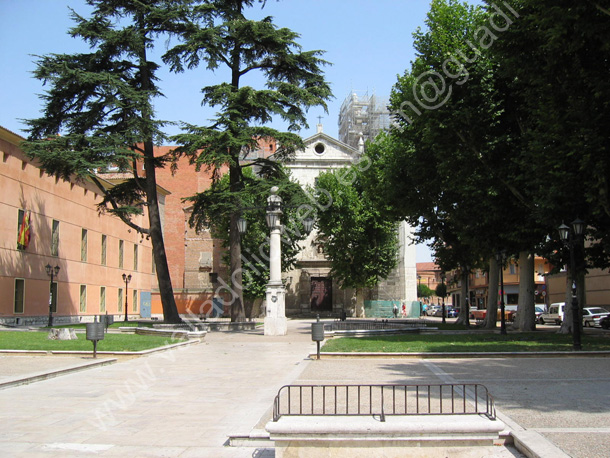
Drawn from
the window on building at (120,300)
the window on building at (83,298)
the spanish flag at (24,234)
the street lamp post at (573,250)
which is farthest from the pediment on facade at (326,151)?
the street lamp post at (573,250)

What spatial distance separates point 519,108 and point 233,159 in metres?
12.4

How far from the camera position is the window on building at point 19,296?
30.2 m

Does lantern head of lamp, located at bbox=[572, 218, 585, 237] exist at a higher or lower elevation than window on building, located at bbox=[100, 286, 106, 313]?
higher

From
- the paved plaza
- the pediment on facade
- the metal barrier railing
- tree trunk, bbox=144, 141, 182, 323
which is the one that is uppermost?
the pediment on facade

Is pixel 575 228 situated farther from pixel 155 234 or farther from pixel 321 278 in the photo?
pixel 321 278

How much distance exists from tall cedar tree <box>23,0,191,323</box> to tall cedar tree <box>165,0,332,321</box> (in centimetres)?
178

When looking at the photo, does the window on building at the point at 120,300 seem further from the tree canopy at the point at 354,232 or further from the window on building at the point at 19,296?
the tree canopy at the point at 354,232

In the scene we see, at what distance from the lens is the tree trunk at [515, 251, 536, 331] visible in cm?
2592

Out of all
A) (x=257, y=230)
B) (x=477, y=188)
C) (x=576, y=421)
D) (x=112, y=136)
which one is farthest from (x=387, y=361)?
(x=257, y=230)

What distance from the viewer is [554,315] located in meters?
40.1

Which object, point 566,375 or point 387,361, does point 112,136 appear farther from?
point 566,375

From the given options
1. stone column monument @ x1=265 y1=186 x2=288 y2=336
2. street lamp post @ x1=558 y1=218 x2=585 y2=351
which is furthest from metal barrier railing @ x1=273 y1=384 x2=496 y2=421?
stone column monument @ x1=265 y1=186 x2=288 y2=336

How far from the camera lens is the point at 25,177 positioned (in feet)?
101

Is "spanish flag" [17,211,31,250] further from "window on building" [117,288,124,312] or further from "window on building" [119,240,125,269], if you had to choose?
"window on building" [117,288,124,312]
